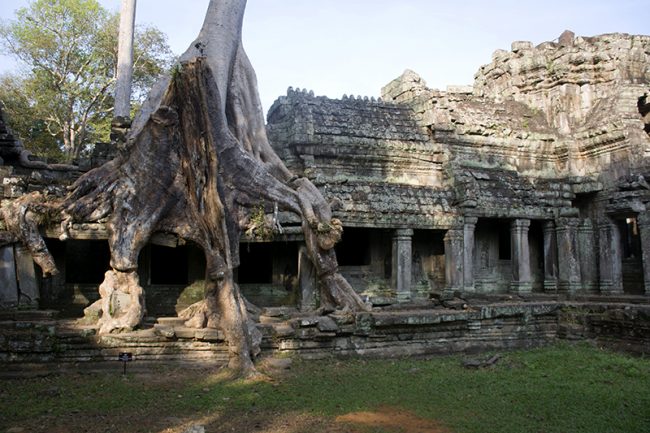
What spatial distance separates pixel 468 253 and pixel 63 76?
17.6 metres

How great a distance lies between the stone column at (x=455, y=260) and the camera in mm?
12773

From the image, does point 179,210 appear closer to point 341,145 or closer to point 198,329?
point 198,329

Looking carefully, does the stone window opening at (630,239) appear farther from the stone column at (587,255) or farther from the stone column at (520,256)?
the stone column at (520,256)

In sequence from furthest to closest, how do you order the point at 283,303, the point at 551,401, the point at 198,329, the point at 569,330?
1. the point at 283,303
2. the point at 569,330
3. the point at 198,329
4. the point at 551,401

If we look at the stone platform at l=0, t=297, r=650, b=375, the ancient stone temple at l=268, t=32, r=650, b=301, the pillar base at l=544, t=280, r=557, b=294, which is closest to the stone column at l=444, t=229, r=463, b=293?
the ancient stone temple at l=268, t=32, r=650, b=301

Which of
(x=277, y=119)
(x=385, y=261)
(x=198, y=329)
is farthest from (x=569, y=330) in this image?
(x=277, y=119)

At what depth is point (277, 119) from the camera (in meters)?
14.4

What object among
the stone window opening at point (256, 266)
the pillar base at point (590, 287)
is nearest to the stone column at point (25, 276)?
the stone window opening at point (256, 266)

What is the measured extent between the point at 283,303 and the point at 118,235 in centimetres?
448

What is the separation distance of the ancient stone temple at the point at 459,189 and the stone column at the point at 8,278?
1823 millimetres

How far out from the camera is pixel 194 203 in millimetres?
8484

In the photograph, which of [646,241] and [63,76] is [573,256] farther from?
[63,76]

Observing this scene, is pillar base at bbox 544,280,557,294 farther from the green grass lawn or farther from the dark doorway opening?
the dark doorway opening

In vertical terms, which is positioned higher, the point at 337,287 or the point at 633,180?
the point at 633,180
